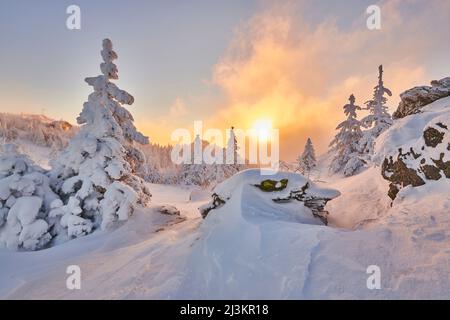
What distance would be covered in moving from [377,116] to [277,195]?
70.3ft

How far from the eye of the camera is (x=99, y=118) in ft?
44.2

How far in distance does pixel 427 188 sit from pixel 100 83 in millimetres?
15869

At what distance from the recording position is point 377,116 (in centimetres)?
2478

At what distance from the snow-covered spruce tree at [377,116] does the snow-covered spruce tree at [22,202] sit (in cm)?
2637

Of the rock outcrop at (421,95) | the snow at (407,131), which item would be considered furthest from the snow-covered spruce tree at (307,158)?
the snow at (407,131)

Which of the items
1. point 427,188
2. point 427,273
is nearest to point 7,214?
point 427,273

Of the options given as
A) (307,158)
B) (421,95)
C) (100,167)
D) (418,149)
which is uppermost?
(421,95)

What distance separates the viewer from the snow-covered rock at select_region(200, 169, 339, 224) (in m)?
8.70

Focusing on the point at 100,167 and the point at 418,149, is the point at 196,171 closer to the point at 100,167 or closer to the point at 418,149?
the point at 100,167

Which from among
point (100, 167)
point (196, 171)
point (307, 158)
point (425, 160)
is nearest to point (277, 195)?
point (425, 160)

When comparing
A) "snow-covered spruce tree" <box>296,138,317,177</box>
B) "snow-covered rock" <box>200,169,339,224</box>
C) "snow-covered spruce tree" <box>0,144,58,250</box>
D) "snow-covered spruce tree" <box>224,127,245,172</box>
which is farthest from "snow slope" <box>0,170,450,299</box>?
"snow-covered spruce tree" <box>296,138,317,177</box>

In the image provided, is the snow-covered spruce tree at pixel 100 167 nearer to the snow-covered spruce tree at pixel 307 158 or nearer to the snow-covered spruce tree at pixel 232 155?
the snow-covered spruce tree at pixel 232 155

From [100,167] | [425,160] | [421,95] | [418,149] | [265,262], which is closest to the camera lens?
[265,262]
